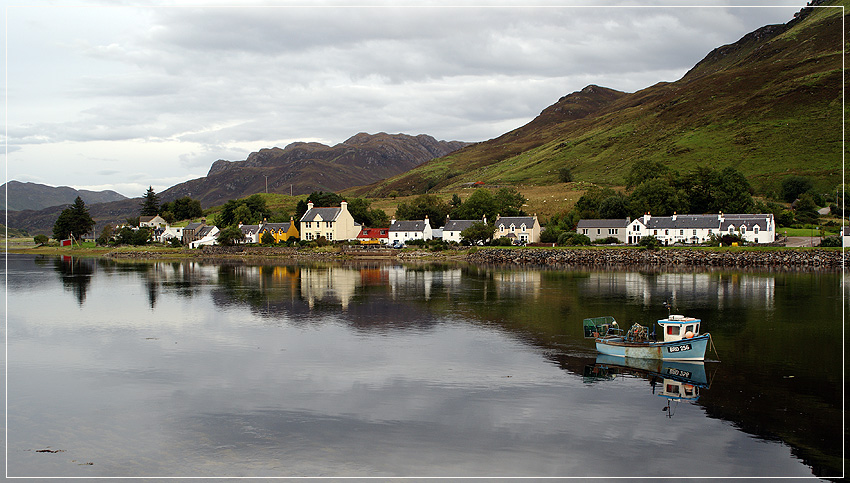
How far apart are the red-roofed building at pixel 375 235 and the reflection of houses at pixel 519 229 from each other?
20566mm

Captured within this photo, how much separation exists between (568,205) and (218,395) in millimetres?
112955

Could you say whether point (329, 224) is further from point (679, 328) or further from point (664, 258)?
point (679, 328)

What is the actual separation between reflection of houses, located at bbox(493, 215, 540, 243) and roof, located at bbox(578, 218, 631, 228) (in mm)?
7189

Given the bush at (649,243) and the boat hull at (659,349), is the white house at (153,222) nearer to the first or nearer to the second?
the bush at (649,243)

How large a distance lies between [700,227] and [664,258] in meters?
12.9

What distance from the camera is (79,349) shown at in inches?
1283

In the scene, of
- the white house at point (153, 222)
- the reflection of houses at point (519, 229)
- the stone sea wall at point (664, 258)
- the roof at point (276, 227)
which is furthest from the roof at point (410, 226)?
the white house at point (153, 222)

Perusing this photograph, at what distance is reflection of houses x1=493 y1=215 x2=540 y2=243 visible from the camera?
101m

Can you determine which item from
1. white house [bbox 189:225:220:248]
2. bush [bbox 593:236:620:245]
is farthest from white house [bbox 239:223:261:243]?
bush [bbox 593:236:620:245]

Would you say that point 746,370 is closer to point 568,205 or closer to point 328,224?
point 328,224

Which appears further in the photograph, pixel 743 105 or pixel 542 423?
pixel 743 105

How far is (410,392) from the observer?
922 inches

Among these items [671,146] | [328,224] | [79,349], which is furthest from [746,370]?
[671,146]

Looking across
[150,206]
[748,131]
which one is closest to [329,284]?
[150,206]
